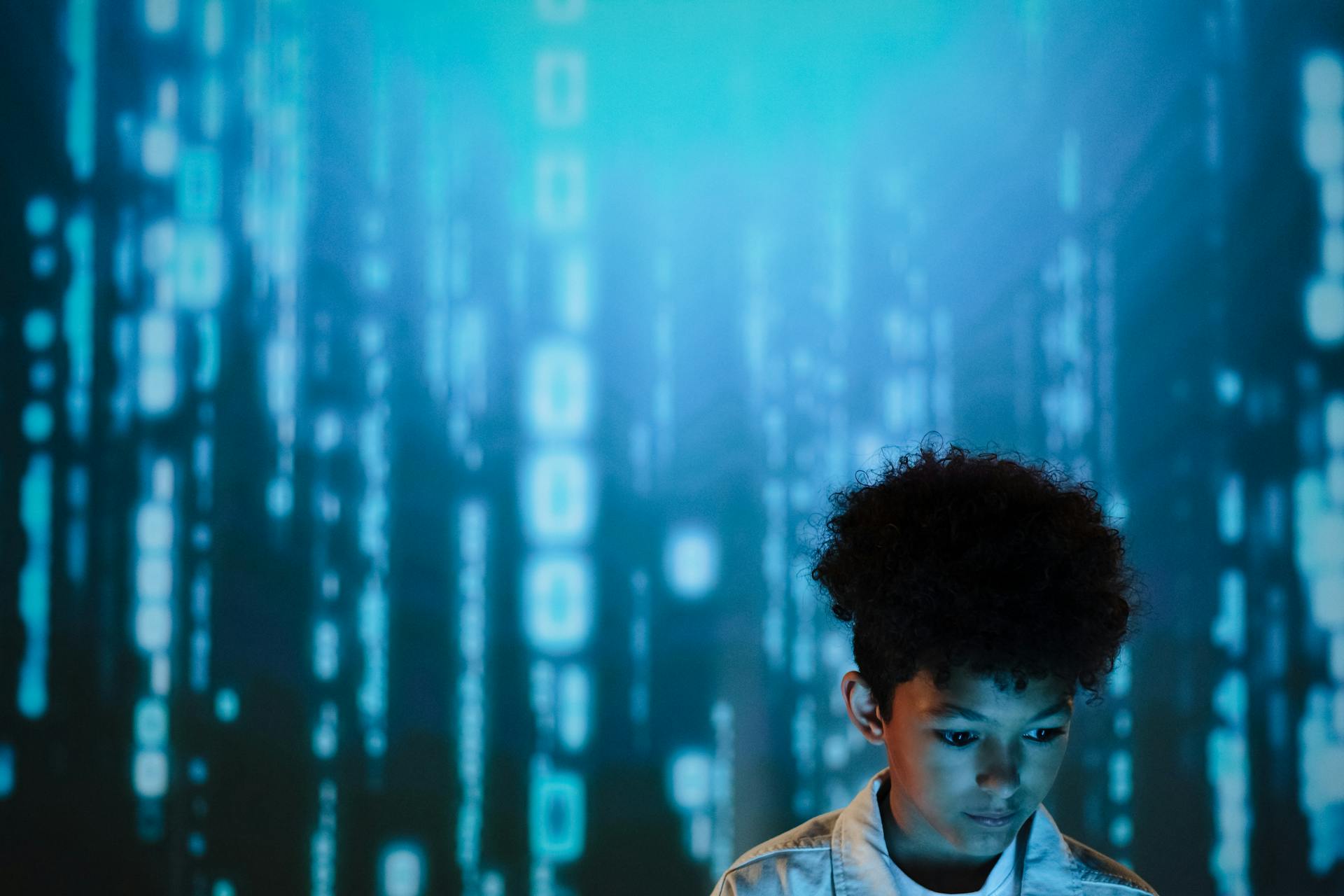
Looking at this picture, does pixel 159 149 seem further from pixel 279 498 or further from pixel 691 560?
pixel 691 560

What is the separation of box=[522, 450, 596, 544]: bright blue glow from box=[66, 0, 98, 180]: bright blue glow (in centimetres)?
93

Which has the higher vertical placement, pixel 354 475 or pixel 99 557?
→ pixel 354 475

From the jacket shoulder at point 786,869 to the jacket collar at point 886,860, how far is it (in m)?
0.01

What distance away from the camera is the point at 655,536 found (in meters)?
1.81

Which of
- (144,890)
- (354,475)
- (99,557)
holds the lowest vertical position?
(144,890)

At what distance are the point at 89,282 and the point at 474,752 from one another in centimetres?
103

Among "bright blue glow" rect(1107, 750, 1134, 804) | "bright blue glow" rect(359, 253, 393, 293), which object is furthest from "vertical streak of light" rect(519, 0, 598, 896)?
"bright blue glow" rect(1107, 750, 1134, 804)

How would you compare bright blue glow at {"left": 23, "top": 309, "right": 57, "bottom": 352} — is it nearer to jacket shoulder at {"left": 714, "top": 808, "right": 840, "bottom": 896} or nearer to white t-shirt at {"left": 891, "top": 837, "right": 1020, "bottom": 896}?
jacket shoulder at {"left": 714, "top": 808, "right": 840, "bottom": 896}

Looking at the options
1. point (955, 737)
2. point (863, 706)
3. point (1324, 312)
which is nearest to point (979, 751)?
point (955, 737)

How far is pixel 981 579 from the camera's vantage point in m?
0.83

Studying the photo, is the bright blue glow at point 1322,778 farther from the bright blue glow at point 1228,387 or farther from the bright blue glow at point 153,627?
the bright blue glow at point 153,627

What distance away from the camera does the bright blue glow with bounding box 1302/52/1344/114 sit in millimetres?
1869

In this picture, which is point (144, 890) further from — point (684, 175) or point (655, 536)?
point (684, 175)

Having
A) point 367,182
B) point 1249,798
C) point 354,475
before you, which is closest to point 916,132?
point 367,182
